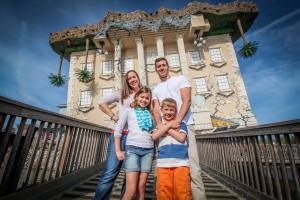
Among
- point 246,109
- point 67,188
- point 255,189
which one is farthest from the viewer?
point 246,109

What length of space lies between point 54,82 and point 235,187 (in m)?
16.3

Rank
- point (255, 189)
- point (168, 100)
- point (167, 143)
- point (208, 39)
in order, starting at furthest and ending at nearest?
point (208, 39), point (255, 189), point (168, 100), point (167, 143)

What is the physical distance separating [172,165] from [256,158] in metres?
1.80

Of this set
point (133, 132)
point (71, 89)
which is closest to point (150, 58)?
point (71, 89)

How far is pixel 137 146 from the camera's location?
1829 mm

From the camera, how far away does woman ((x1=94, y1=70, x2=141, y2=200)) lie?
2.02m

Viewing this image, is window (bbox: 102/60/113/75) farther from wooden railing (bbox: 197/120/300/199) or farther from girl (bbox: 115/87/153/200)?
girl (bbox: 115/87/153/200)

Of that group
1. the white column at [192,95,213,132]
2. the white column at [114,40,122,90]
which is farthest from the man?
the white column at [114,40,122,90]

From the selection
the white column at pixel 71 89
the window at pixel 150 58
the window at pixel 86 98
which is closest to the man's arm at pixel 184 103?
the window at pixel 150 58

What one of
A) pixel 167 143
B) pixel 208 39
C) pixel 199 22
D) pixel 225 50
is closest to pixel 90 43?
pixel 199 22

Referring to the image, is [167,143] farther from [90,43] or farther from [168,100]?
[90,43]

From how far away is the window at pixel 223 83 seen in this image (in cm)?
1366

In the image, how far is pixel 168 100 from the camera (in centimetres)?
208

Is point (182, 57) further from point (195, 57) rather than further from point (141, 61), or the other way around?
point (141, 61)
